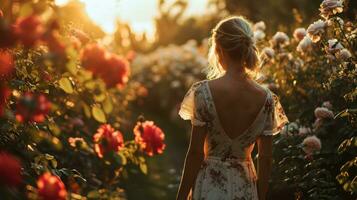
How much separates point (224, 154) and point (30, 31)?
1.79 metres

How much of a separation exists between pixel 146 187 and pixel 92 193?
21.1 ft

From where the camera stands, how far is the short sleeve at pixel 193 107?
3822 millimetres

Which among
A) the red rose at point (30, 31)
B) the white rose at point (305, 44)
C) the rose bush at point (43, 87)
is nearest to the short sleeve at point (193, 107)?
the rose bush at point (43, 87)

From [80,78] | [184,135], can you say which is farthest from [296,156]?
[184,135]

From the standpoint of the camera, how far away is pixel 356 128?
5.32 metres

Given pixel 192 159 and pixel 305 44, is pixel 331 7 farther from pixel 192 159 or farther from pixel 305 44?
pixel 192 159

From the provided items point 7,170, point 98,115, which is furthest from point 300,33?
point 7,170

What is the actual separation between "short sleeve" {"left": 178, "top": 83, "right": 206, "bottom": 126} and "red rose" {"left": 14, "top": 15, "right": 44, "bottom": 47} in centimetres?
158

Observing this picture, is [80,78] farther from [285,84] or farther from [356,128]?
[285,84]

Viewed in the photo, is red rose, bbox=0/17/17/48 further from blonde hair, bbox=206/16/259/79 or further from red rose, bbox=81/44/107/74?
blonde hair, bbox=206/16/259/79

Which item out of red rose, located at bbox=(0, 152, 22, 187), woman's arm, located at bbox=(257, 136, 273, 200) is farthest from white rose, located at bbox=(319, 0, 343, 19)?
Answer: red rose, located at bbox=(0, 152, 22, 187)

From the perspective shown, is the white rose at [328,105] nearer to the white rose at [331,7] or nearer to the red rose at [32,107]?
the white rose at [331,7]

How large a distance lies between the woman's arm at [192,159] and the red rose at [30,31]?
157 cm

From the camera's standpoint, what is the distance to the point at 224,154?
3898 mm
